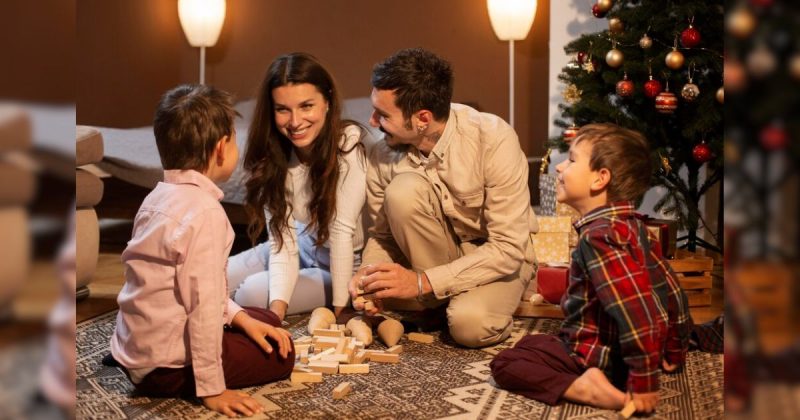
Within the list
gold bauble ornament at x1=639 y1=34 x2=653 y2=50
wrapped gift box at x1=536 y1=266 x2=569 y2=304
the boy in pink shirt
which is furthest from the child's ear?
gold bauble ornament at x1=639 y1=34 x2=653 y2=50

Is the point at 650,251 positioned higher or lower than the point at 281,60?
lower

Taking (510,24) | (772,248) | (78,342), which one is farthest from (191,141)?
(510,24)

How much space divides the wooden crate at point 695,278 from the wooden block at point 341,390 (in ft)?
4.66

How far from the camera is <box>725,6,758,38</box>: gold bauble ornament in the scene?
35 centimetres

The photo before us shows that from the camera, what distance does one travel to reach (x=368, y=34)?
18.5 feet

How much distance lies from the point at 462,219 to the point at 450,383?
0.60 meters

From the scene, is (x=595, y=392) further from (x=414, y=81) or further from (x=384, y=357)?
(x=414, y=81)

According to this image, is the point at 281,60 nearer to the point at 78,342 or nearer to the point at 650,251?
the point at 78,342

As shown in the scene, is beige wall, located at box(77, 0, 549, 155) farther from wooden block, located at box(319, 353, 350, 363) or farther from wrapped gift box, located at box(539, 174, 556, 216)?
wooden block, located at box(319, 353, 350, 363)

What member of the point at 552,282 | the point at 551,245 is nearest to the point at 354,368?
the point at 552,282

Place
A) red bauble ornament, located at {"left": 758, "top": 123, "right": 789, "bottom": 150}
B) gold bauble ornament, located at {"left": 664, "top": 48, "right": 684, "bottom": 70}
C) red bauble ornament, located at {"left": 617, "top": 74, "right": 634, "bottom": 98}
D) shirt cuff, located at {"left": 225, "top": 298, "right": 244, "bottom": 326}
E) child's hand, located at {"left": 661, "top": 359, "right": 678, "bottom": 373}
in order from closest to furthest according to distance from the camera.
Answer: red bauble ornament, located at {"left": 758, "top": 123, "right": 789, "bottom": 150} → shirt cuff, located at {"left": 225, "top": 298, "right": 244, "bottom": 326} → child's hand, located at {"left": 661, "top": 359, "right": 678, "bottom": 373} → gold bauble ornament, located at {"left": 664, "top": 48, "right": 684, "bottom": 70} → red bauble ornament, located at {"left": 617, "top": 74, "right": 634, "bottom": 98}

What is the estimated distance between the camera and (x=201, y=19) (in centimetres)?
556

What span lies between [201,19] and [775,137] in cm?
557

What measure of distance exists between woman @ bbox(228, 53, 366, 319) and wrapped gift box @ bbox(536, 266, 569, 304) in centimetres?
64
